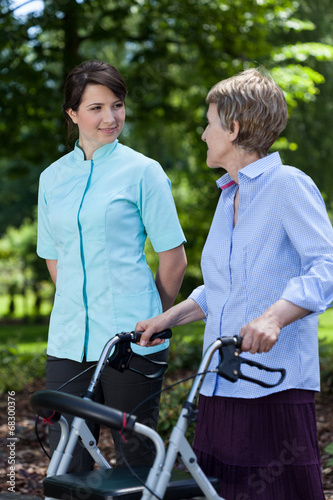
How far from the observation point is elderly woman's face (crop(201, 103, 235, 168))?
7.63 ft

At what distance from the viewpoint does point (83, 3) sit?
1025 cm

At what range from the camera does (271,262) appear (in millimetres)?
2207

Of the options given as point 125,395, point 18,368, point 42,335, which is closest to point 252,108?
point 125,395

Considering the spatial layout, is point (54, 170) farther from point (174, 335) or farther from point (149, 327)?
point (174, 335)

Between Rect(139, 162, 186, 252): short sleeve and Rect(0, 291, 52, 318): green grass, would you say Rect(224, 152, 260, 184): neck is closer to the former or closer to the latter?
Rect(139, 162, 186, 252): short sleeve

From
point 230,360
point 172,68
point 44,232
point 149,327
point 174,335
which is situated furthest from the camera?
point 172,68

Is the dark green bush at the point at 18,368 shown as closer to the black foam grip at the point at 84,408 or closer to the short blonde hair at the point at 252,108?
the black foam grip at the point at 84,408

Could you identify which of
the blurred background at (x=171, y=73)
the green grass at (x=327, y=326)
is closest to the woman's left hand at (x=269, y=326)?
the blurred background at (x=171, y=73)

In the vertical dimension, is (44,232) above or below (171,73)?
below

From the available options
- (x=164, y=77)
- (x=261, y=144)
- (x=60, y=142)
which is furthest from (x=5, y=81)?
(x=261, y=144)

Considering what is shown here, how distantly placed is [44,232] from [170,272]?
592 mm

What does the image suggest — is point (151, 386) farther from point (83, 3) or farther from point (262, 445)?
point (83, 3)

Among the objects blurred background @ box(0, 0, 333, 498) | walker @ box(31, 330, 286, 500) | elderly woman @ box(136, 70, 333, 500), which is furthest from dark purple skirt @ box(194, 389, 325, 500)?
blurred background @ box(0, 0, 333, 498)

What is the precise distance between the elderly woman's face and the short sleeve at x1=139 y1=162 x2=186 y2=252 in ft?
1.48
